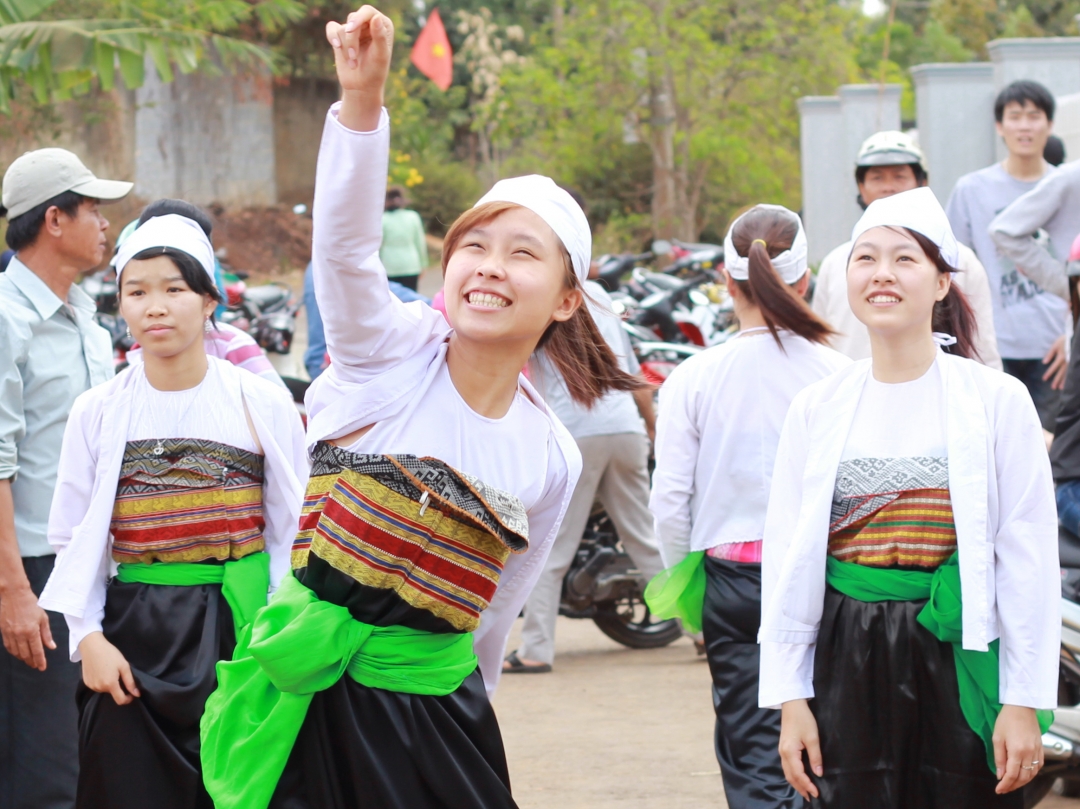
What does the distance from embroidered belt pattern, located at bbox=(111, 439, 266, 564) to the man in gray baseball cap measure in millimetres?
505

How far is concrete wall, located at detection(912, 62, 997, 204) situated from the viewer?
513 inches

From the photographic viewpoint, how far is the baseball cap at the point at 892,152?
558 centimetres

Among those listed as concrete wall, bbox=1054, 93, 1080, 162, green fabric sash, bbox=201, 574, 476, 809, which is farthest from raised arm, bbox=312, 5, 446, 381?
concrete wall, bbox=1054, 93, 1080, 162

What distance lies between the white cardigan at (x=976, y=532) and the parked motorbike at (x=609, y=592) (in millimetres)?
3758

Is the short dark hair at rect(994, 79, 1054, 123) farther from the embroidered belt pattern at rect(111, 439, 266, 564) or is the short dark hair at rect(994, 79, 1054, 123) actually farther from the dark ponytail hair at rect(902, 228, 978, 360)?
the embroidered belt pattern at rect(111, 439, 266, 564)

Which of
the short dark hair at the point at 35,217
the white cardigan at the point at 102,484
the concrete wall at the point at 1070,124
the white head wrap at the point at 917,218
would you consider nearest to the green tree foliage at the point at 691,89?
the concrete wall at the point at 1070,124

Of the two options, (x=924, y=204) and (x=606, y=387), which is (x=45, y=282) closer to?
(x=606, y=387)

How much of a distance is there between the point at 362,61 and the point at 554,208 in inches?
21.7

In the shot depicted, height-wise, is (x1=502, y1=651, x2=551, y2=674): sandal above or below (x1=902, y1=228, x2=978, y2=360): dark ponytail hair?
below

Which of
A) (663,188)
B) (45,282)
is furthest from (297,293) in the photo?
(45,282)

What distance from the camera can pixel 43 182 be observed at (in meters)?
4.28

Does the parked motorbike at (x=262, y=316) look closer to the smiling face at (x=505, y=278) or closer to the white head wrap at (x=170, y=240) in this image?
the white head wrap at (x=170, y=240)

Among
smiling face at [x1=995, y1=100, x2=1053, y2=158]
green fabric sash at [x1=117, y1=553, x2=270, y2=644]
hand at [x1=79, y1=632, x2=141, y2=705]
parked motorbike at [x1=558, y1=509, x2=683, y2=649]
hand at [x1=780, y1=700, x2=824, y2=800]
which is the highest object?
smiling face at [x1=995, y1=100, x2=1053, y2=158]

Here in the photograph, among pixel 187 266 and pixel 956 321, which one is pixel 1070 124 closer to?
pixel 956 321
